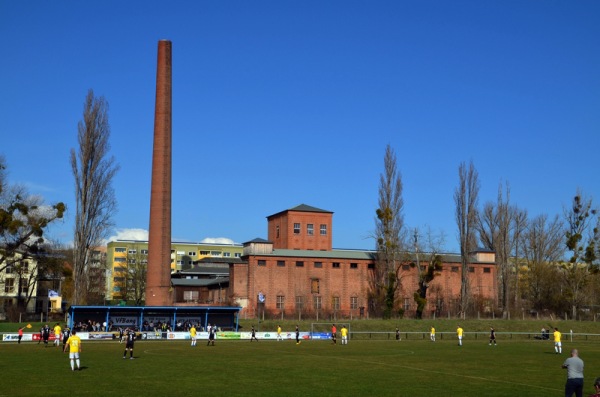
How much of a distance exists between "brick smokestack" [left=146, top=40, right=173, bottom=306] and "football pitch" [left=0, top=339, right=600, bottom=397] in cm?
3305

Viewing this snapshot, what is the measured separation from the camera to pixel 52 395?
22203 mm

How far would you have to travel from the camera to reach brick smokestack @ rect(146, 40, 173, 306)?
3036 inches

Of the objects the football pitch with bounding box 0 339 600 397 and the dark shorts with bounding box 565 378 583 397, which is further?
the football pitch with bounding box 0 339 600 397

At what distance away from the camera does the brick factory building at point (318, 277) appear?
282 ft

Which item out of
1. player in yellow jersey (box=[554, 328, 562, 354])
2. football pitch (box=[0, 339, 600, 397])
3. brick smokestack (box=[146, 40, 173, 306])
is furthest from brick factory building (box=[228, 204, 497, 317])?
football pitch (box=[0, 339, 600, 397])

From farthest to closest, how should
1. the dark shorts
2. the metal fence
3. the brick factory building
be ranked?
the brick factory building < the metal fence < the dark shorts

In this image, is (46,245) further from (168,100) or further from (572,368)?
(572,368)

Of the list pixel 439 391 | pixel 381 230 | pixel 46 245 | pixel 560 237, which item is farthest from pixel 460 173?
pixel 439 391

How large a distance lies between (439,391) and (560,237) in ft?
334

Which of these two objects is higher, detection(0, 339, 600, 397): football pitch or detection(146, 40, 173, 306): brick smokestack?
detection(146, 40, 173, 306): brick smokestack

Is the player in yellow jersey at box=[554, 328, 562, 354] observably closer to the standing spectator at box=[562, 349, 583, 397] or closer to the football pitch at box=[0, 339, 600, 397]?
the football pitch at box=[0, 339, 600, 397]

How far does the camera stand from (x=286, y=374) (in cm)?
2994

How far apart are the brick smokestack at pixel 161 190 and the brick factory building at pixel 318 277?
37.4 ft

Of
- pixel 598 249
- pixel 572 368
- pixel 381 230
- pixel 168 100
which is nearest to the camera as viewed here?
pixel 572 368
